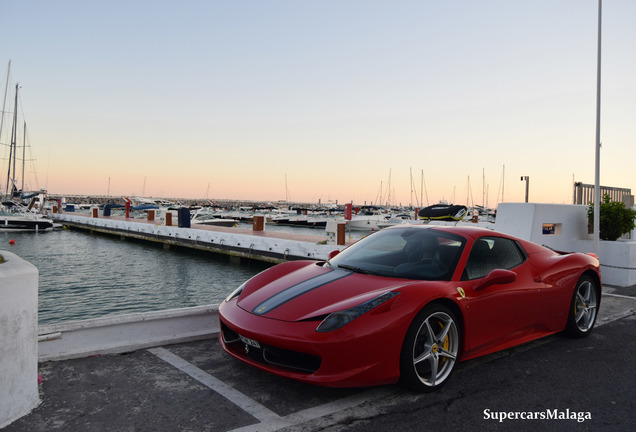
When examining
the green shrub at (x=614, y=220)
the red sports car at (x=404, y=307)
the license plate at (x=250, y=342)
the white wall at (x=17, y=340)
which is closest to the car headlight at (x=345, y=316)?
the red sports car at (x=404, y=307)

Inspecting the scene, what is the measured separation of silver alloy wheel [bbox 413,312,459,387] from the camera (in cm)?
→ 317

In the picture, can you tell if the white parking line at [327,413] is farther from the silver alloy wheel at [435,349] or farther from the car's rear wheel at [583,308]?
the car's rear wheel at [583,308]

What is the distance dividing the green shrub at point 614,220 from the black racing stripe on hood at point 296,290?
706 cm

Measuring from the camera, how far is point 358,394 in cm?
315

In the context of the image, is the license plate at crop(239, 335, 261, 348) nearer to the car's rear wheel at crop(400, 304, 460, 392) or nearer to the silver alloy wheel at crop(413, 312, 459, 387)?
the car's rear wheel at crop(400, 304, 460, 392)

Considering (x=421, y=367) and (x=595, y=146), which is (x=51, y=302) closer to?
(x=421, y=367)

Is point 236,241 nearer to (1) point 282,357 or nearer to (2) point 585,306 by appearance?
(2) point 585,306

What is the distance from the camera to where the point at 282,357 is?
9.77 feet

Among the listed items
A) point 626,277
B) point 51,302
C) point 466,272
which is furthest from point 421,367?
point 51,302

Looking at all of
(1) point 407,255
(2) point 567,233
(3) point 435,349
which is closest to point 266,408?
(3) point 435,349

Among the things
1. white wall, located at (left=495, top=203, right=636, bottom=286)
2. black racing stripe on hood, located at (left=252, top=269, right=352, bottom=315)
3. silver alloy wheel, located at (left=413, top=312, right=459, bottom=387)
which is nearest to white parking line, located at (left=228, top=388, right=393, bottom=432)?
silver alloy wheel, located at (left=413, top=312, right=459, bottom=387)

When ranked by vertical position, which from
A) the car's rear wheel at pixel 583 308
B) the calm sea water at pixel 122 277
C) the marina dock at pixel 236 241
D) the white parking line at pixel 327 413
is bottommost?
the calm sea water at pixel 122 277

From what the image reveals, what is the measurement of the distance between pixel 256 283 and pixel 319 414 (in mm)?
1417

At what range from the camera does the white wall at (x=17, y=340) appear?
99.6 inches
